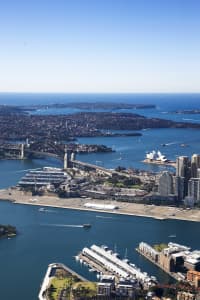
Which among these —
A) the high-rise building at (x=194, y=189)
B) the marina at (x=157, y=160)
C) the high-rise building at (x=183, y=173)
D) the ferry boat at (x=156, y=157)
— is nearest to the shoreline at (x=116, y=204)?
the high-rise building at (x=194, y=189)

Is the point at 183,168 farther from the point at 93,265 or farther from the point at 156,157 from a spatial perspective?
the point at 156,157

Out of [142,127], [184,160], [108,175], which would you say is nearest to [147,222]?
[184,160]

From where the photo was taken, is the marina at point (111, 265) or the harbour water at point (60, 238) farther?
the harbour water at point (60, 238)

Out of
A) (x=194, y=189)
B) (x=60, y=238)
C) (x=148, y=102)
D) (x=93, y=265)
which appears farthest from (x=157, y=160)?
(x=148, y=102)

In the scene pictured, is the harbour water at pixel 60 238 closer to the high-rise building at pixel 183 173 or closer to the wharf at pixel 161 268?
the wharf at pixel 161 268

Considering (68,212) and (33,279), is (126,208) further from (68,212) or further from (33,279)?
(33,279)

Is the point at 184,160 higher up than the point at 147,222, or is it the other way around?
the point at 184,160
